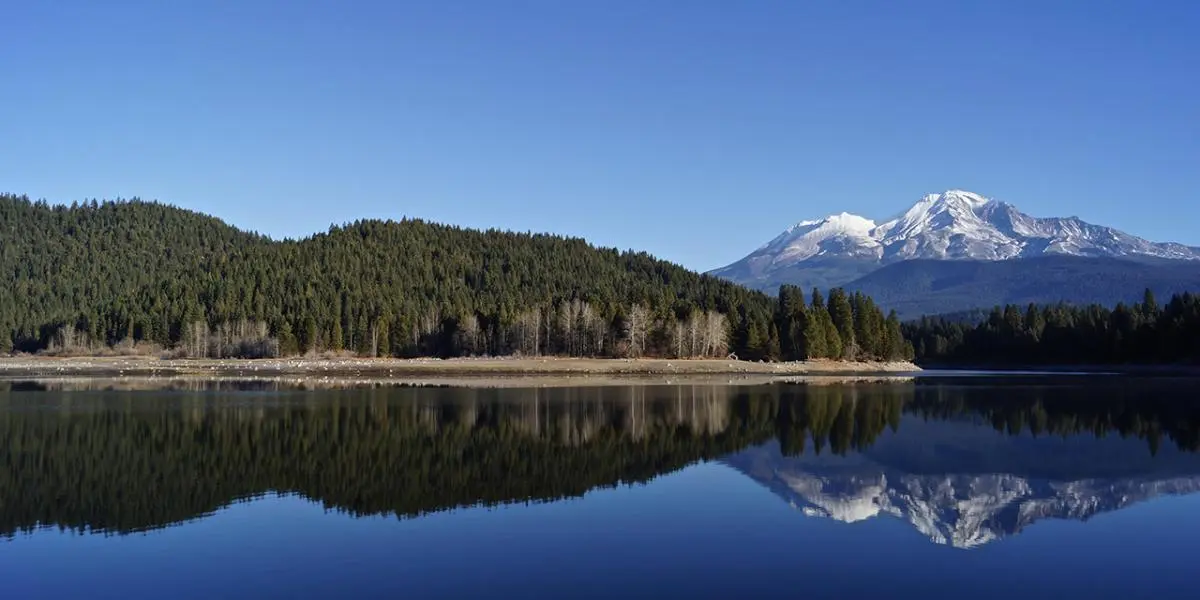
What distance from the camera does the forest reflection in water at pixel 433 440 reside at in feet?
89.7

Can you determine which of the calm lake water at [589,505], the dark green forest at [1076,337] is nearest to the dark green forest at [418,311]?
the dark green forest at [1076,337]

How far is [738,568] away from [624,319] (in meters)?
114

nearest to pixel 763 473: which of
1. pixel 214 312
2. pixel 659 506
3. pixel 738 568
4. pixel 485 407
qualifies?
pixel 659 506

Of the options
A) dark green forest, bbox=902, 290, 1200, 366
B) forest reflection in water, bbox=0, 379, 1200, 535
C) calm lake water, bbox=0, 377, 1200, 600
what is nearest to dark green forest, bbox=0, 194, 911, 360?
dark green forest, bbox=902, 290, 1200, 366

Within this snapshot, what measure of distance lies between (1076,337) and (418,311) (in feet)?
330

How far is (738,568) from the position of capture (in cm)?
1919

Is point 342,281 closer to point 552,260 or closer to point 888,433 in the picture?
point 552,260

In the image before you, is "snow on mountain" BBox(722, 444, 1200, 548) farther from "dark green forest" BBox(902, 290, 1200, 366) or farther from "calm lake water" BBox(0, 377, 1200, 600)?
"dark green forest" BBox(902, 290, 1200, 366)

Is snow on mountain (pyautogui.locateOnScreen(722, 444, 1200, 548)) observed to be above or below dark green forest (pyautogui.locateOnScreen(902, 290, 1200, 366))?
below

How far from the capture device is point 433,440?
38969 mm

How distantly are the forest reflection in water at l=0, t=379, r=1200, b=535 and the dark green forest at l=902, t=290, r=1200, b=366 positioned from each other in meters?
75.1

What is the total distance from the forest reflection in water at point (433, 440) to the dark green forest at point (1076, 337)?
7510cm

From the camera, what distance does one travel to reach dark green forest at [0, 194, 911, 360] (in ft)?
440

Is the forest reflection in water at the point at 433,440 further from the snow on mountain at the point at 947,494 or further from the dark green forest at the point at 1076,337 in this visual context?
the dark green forest at the point at 1076,337
